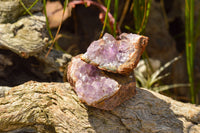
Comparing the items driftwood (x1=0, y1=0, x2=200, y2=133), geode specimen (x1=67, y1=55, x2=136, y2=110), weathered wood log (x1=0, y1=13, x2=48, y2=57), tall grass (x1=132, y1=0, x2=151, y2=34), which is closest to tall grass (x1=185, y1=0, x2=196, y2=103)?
tall grass (x1=132, y1=0, x2=151, y2=34)

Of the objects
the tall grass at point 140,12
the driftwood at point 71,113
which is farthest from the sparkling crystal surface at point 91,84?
the tall grass at point 140,12

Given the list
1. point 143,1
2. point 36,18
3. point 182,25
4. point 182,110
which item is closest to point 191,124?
point 182,110

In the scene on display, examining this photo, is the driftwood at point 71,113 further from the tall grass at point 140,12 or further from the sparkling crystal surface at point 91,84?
the tall grass at point 140,12

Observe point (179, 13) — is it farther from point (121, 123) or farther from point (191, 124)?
point (121, 123)

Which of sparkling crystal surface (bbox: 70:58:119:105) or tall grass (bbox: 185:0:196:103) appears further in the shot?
tall grass (bbox: 185:0:196:103)

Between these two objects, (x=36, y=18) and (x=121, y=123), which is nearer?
(x=121, y=123)

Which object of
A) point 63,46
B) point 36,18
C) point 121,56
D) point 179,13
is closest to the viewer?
point 121,56

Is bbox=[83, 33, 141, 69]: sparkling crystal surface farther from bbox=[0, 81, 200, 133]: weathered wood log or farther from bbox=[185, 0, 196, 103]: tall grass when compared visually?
bbox=[185, 0, 196, 103]: tall grass

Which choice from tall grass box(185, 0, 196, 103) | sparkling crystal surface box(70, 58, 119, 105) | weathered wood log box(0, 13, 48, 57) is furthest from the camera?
tall grass box(185, 0, 196, 103)
